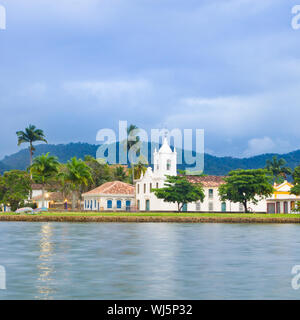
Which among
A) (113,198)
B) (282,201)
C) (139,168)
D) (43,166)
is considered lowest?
(282,201)

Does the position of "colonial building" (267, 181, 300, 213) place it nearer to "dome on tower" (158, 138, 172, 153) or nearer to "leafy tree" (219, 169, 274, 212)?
"leafy tree" (219, 169, 274, 212)

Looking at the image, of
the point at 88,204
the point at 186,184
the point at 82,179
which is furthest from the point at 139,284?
the point at 88,204

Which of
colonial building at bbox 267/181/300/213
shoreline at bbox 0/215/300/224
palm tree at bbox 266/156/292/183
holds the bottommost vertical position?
shoreline at bbox 0/215/300/224

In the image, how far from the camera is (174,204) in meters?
93.2

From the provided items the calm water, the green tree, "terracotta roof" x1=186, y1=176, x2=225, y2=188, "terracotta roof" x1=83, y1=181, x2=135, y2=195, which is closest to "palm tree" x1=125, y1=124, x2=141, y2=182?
the green tree

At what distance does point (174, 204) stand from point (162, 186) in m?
3.68

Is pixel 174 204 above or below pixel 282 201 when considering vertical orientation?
below

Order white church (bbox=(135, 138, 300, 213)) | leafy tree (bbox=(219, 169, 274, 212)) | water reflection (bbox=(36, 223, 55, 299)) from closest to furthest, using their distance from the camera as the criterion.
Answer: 1. water reflection (bbox=(36, 223, 55, 299))
2. leafy tree (bbox=(219, 169, 274, 212))
3. white church (bbox=(135, 138, 300, 213))

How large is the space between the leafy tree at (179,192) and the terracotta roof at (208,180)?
3945 millimetres

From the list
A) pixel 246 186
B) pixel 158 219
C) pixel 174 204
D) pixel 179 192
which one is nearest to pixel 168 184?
pixel 179 192

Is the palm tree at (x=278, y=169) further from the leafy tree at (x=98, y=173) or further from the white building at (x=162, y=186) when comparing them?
the white building at (x=162, y=186)

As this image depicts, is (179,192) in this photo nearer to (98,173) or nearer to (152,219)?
(152,219)

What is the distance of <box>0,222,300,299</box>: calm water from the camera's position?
1955 centimetres
